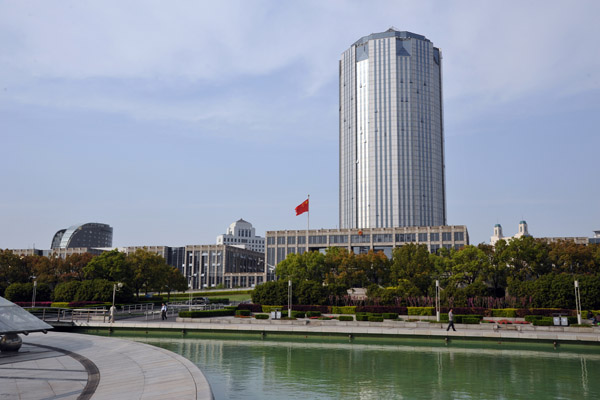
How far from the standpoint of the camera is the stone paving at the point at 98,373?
52.7ft


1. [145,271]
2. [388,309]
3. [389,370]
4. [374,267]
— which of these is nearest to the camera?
[389,370]

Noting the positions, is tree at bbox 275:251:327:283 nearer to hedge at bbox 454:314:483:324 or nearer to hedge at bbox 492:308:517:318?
hedge at bbox 492:308:517:318

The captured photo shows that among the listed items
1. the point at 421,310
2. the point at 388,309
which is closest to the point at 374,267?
the point at 388,309

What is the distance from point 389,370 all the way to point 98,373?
540 inches

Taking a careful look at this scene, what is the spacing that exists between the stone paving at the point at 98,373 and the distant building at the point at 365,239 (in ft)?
344

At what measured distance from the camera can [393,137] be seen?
17050 cm

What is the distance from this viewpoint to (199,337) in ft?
126

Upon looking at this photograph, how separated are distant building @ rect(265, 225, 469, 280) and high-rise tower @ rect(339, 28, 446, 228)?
3068 centimetres

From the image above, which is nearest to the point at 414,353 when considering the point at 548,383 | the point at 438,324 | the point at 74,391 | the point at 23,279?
the point at 548,383

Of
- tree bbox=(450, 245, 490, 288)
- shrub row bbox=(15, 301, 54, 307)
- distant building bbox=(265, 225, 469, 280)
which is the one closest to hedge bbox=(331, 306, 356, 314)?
tree bbox=(450, 245, 490, 288)

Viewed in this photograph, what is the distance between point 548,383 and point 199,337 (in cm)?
2536

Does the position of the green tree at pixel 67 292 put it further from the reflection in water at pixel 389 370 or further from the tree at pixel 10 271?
the reflection in water at pixel 389 370

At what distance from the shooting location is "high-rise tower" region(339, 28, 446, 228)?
168 m

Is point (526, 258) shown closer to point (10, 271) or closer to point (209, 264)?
point (10, 271)
